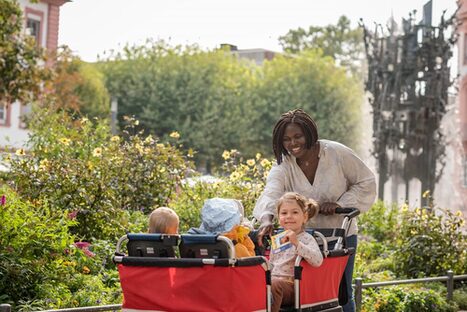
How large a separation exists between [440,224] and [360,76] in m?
50.0

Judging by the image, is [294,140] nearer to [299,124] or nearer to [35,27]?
[299,124]

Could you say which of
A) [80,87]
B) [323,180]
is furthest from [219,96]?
[323,180]

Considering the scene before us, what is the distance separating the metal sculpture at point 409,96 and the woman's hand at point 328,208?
23.9m

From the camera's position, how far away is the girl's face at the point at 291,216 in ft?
21.3

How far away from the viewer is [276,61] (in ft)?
192

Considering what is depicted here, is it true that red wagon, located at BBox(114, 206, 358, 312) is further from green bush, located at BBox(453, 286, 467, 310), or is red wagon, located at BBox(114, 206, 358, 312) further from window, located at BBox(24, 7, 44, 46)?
window, located at BBox(24, 7, 44, 46)

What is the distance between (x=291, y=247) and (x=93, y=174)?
22.1 ft

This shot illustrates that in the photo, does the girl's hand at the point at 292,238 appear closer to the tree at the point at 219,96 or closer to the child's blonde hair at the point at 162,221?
the child's blonde hair at the point at 162,221

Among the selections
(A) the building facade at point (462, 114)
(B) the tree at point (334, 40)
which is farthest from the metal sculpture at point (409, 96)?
(B) the tree at point (334, 40)

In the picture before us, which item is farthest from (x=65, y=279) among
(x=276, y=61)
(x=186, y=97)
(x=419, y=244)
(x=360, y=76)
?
(x=360, y=76)

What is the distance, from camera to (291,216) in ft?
21.3

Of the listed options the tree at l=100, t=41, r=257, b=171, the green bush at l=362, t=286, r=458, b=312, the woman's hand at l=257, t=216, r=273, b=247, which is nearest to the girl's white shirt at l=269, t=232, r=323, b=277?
the woman's hand at l=257, t=216, r=273, b=247

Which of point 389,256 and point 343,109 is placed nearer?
point 389,256

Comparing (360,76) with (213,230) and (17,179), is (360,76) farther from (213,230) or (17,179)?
(213,230)
